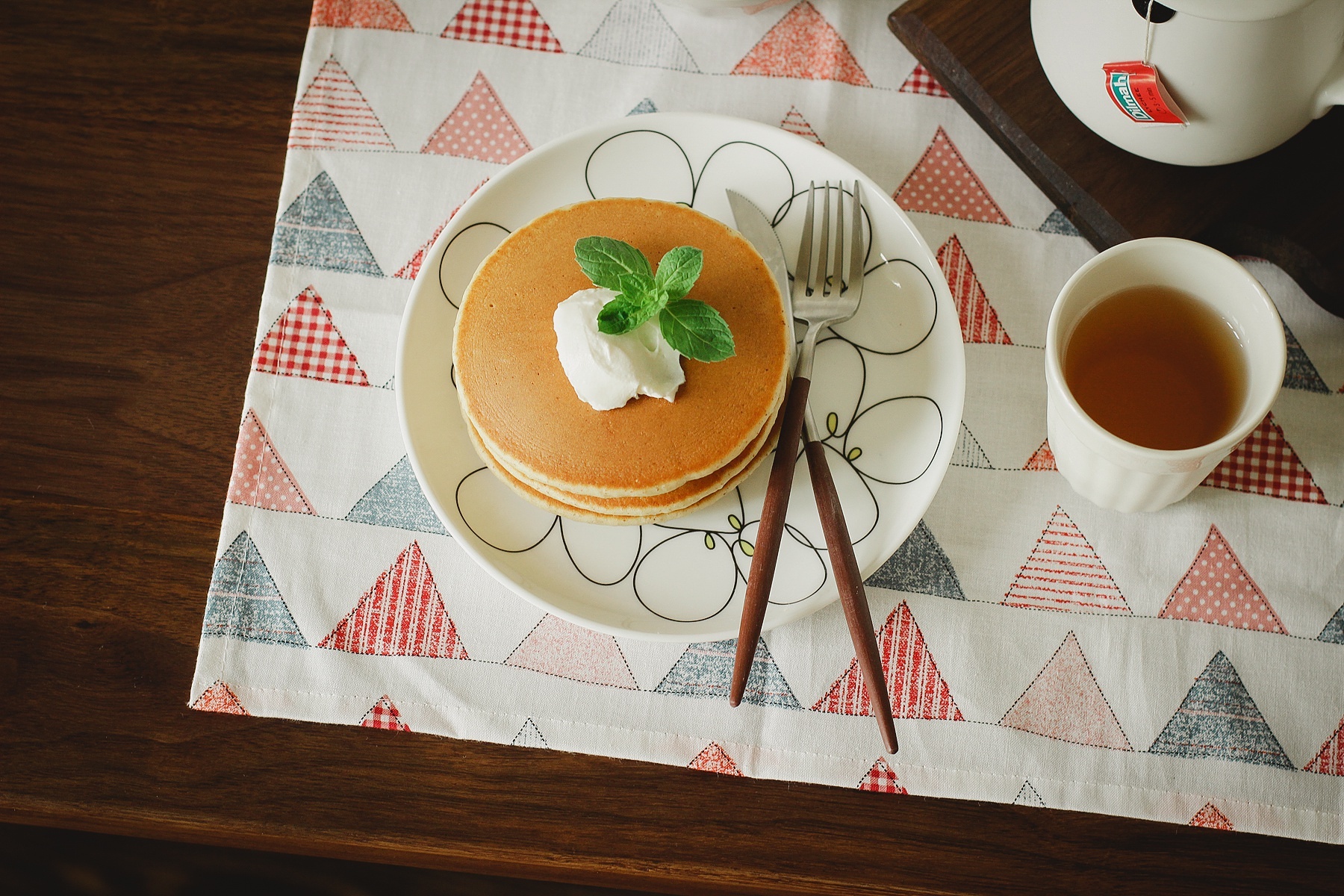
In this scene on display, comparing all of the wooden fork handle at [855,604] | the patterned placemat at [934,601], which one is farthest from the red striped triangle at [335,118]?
the wooden fork handle at [855,604]

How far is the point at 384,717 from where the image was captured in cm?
109

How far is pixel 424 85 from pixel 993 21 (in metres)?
0.75

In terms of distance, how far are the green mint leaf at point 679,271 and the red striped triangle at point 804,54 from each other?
427 millimetres

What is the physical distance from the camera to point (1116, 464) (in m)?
0.96

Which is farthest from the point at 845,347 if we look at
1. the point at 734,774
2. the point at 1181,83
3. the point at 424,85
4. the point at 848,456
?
the point at 424,85

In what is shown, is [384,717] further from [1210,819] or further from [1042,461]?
[1210,819]

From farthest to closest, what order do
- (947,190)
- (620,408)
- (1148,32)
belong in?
(947,190) < (620,408) < (1148,32)

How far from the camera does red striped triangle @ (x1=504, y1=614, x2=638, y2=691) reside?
1.10 m

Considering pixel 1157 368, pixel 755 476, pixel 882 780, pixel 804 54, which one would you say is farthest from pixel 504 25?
pixel 882 780

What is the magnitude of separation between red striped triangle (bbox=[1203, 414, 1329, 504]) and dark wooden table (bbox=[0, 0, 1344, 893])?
1.36ft

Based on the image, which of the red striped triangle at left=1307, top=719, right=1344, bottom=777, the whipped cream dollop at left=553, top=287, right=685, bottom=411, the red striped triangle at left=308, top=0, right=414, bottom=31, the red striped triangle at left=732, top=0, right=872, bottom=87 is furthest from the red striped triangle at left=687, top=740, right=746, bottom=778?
the red striped triangle at left=308, top=0, right=414, bottom=31

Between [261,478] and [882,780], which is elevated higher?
[261,478]

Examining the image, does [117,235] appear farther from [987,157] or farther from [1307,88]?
[1307,88]

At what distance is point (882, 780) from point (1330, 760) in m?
0.52
